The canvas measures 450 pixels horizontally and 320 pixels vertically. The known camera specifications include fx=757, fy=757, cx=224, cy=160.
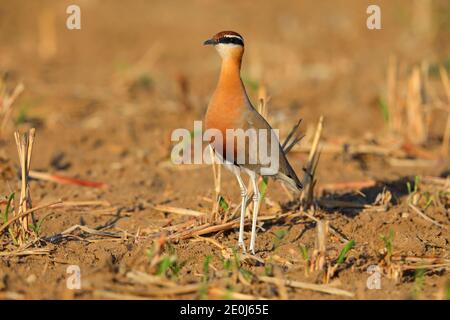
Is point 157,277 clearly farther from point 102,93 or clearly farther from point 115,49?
point 115,49

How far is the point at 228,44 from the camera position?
4961 millimetres

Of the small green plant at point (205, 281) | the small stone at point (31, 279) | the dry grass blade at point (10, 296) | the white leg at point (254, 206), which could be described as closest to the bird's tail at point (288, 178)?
the white leg at point (254, 206)

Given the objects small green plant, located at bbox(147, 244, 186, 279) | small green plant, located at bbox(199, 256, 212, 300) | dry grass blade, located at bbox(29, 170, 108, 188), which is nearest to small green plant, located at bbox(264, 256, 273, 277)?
small green plant, located at bbox(199, 256, 212, 300)

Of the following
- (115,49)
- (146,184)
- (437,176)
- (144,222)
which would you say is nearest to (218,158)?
(144,222)

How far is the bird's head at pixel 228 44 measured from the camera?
4.95m

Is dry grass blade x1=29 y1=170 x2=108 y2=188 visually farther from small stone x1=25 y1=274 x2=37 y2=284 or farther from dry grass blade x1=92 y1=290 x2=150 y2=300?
dry grass blade x1=92 y1=290 x2=150 y2=300

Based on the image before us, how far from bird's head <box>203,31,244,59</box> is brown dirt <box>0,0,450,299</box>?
1227mm

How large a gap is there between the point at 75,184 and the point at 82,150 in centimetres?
127

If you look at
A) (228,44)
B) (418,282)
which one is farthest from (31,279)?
(418,282)

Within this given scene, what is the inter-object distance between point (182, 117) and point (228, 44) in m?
3.57

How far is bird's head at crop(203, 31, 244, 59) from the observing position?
495 cm

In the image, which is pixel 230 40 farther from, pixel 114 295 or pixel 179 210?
pixel 114 295

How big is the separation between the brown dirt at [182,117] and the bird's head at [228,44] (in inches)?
48.3

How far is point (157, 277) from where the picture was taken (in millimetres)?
4141
